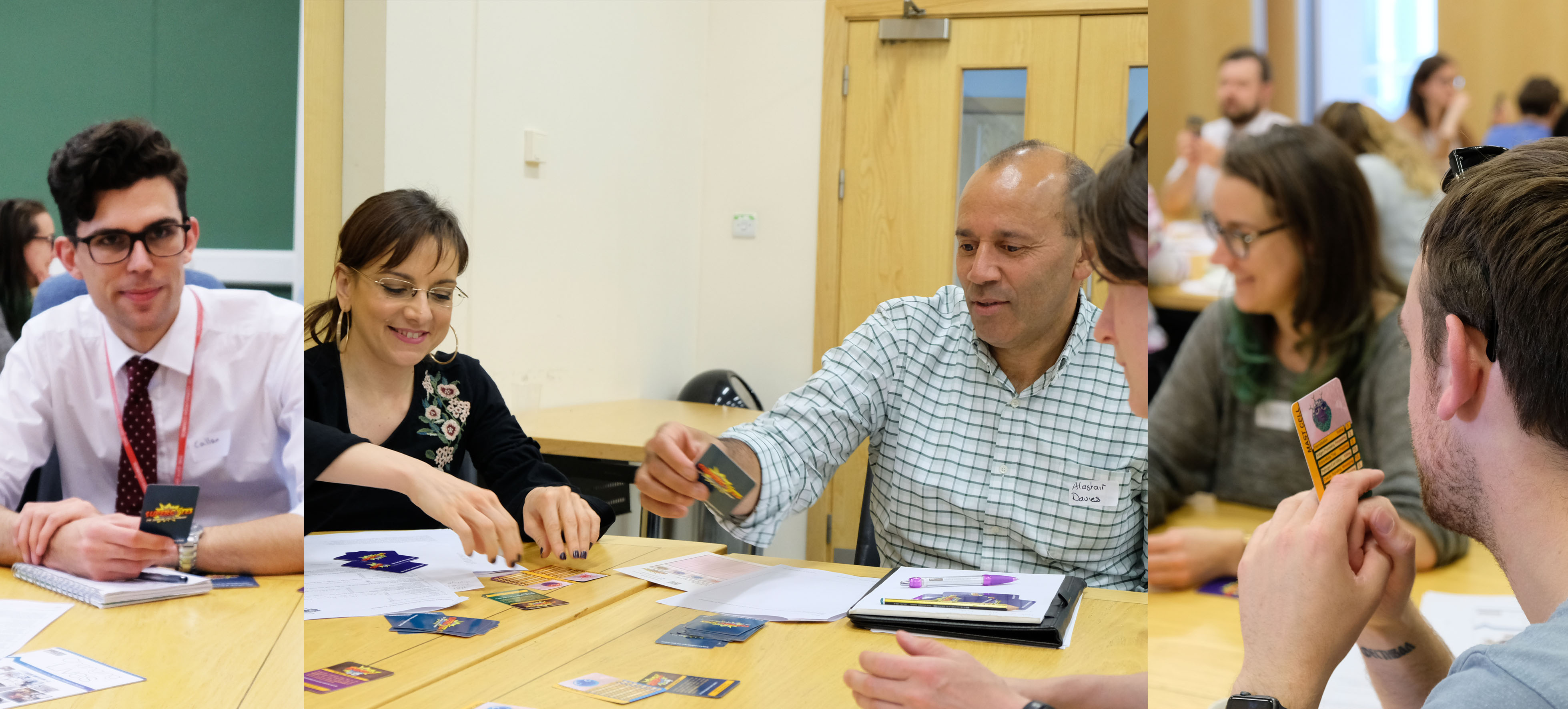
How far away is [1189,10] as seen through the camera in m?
0.41

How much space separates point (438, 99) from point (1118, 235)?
327mm

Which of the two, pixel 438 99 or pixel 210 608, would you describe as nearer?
pixel 438 99

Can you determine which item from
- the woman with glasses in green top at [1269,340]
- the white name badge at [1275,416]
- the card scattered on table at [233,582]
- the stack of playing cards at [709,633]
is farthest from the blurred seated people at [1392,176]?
the card scattered on table at [233,582]

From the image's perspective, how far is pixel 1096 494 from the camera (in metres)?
0.46

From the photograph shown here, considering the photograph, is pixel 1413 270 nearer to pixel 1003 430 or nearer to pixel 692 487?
pixel 1003 430

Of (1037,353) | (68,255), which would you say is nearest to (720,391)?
(1037,353)

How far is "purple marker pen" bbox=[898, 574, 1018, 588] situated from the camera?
1.65 feet

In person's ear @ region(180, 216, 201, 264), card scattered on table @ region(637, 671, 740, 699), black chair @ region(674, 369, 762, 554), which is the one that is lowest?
card scattered on table @ region(637, 671, 740, 699)

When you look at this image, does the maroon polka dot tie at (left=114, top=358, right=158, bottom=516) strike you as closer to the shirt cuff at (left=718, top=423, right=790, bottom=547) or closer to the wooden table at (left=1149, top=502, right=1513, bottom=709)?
the shirt cuff at (left=718, top=423, right=790, bottom=547)

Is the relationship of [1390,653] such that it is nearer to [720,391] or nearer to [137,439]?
[720,391]

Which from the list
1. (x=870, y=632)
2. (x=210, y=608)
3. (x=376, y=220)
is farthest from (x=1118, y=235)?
(x=210, y=608)

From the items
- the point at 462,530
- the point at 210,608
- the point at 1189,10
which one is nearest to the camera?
the point at 1189,10

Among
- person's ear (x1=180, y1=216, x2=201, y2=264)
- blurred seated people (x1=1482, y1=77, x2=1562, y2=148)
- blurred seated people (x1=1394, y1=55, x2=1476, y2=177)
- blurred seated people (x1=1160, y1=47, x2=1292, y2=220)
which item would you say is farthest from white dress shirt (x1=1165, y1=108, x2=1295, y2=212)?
person's ear (x1=180, y1=216, x2=201, y2=264)

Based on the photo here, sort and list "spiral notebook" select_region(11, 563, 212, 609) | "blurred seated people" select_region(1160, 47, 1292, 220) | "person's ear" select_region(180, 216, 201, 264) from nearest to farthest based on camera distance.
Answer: "blurred seated people" select_region(1160, 47, 1292, 220) < "spiral notebook" select_region(11, 563, 212, 609) < "person's ear" select_region(180, 216, 201, 264)
